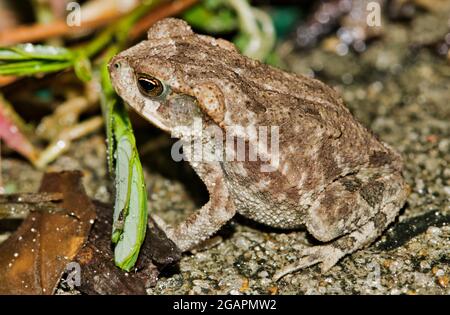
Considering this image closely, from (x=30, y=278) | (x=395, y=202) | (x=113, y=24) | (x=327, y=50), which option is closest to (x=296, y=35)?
(x=327, y=50)

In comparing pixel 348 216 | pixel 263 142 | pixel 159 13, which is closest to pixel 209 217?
pixel 263 142

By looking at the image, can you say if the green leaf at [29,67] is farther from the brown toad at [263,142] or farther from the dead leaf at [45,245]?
the dead leaf at [45,245]

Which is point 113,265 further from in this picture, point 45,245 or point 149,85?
point 149,85

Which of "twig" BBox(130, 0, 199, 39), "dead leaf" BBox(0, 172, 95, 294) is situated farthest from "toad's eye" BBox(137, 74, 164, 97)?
"twig" BBox(130, 0, 199, 39)

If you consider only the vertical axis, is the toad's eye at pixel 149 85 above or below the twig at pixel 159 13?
below

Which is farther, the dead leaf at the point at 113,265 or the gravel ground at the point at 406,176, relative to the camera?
the gravel ground at the point at 406,176

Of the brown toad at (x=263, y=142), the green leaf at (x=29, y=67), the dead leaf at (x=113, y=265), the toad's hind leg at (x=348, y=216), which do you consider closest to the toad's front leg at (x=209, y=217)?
the brown toad at (x=263, y=142)

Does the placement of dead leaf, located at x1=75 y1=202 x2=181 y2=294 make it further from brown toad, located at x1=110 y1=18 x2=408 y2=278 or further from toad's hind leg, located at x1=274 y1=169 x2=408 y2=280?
toad's hind leg, located at x1=274 y1=169 x2=408 y2=280
